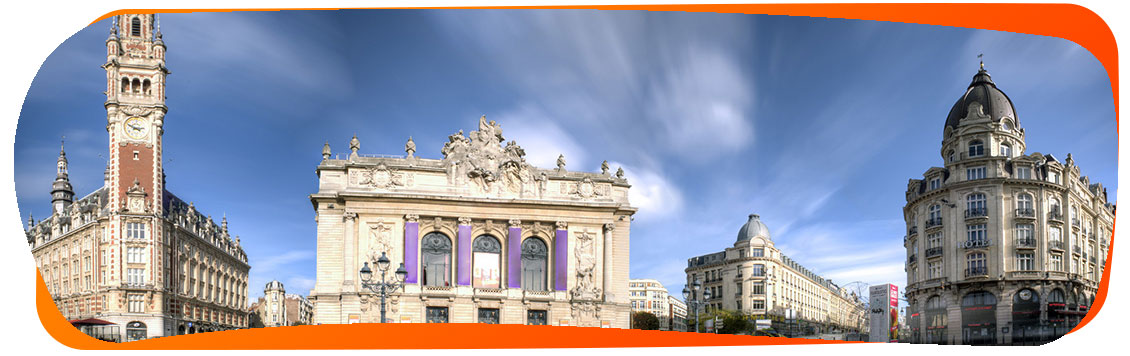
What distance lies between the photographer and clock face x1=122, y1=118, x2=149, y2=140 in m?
11.9

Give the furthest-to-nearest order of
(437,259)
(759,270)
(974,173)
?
(437,259) → (759,270) → (974,173)

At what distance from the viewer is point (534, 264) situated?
1697 cm

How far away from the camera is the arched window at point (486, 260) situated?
17.2 m

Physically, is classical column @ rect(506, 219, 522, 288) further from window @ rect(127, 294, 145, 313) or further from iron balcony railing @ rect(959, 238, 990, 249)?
iron balcony railing @ rect(959, 238, 990, 249)

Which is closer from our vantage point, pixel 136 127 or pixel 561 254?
pixel 136 127

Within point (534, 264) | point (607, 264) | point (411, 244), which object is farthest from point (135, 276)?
point (607, 264)

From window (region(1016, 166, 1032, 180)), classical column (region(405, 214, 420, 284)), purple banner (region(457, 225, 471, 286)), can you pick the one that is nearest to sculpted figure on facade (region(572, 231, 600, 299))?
purple banner (region(457, 225, 471, 286))

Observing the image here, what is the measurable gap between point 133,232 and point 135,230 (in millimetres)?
36

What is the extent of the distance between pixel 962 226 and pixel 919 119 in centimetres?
162

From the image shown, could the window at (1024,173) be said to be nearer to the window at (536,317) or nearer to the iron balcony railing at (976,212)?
the iron balcony railing at (976,212)

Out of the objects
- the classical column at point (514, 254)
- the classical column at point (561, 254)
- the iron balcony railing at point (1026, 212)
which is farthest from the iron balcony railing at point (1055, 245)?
the classical column at point (514, 254)

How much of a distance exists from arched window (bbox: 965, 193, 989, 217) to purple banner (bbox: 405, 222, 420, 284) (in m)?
9.26

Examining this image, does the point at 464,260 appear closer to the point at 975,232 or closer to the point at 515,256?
the point at 515,256

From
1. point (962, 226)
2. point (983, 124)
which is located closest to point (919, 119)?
point (983, 124)
